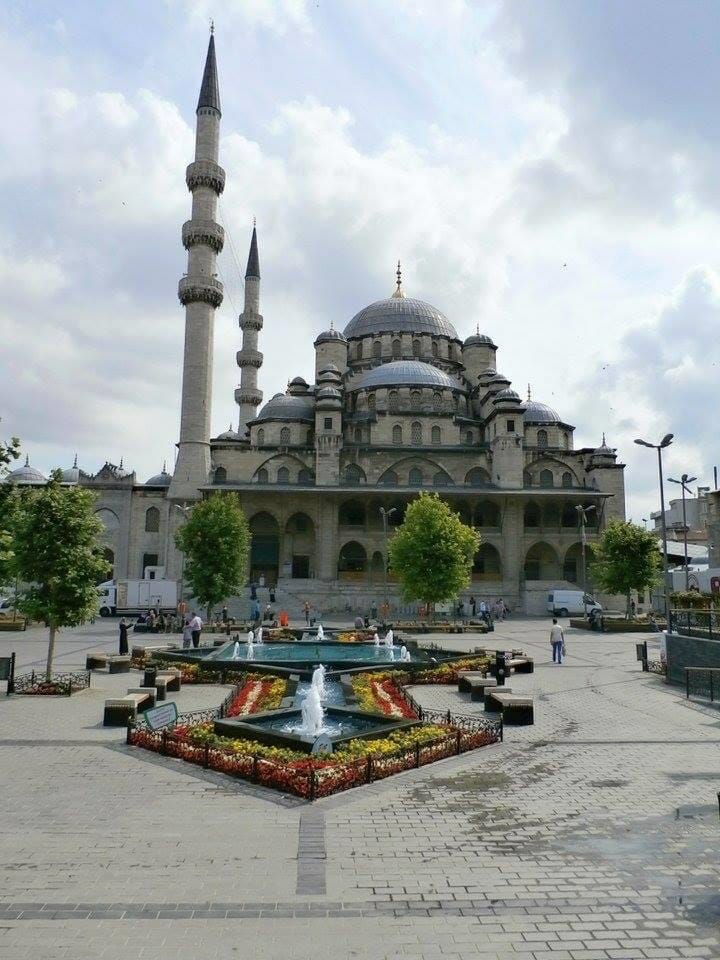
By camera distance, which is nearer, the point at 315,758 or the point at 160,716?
the point at 315,758

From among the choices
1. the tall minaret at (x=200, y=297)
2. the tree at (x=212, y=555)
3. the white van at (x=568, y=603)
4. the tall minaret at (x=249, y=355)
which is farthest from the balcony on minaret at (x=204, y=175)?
the white van at (x=568, y=603)

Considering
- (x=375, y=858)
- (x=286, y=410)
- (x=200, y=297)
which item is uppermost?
(x=200, y=297)

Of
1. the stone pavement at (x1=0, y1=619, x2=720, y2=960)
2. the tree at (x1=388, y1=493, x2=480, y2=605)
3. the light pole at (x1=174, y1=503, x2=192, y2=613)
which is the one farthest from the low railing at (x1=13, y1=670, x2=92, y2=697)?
the light pole at (x1=174, y1=503, x2=192, y2=613)

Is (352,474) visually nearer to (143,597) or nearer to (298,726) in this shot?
(143,597)

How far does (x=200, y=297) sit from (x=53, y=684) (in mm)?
32893

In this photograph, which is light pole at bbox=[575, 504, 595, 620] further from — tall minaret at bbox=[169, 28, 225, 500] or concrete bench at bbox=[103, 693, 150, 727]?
concrete bench at bbox=[103, 693, 150, 727]

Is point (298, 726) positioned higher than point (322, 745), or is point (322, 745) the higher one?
point (322, 745)

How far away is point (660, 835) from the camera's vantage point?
6.80 metres

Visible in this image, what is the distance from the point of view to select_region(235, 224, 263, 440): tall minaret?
57844 mm

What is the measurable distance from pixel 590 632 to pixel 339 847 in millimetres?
27320

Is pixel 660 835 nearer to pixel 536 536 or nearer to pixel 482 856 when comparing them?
pixel 482 856

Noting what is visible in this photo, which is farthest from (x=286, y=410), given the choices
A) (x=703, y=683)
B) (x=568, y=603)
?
(x=703, y=683)

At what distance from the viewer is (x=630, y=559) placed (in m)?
33.3

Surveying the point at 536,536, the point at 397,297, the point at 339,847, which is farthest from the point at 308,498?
A: the point at 339,847
